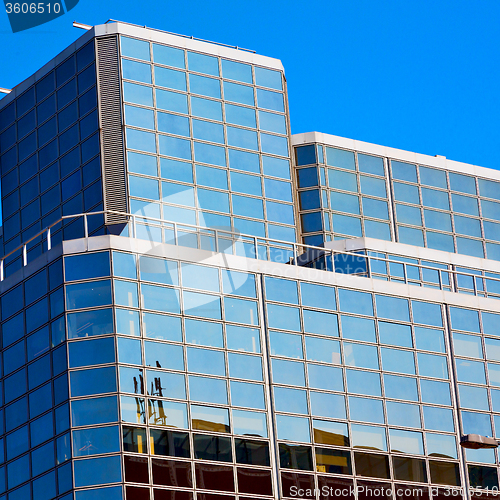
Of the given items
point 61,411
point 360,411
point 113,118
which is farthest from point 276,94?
point 61,411

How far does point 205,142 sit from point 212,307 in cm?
1562

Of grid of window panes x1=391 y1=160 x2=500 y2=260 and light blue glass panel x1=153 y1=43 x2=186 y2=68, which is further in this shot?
grid of window panes x1=391 y1=160 x2=500 y2=260

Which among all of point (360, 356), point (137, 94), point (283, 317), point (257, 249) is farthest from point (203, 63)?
point (360, 356)

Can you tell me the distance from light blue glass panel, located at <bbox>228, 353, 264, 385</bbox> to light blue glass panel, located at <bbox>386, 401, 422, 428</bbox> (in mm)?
6359

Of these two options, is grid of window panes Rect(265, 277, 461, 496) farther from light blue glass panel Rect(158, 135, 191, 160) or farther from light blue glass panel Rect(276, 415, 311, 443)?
light blue glass panel Rect(158, 135, 191, 160)

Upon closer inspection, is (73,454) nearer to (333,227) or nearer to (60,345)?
(60,345)

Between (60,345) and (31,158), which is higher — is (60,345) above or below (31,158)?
below

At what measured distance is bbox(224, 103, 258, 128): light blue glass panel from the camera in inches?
2625

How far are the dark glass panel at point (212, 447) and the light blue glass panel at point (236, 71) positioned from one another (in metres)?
24.7

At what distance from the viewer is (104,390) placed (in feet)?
159

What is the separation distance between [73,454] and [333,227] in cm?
2626

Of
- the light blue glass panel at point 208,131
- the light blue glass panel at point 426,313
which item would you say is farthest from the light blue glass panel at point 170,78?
the light blue glass panel at point 426,313

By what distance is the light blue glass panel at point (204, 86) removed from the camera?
6612 centimetres

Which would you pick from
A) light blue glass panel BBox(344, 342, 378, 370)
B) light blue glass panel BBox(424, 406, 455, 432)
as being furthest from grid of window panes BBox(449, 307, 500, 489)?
light blue glass panel BBox(344, 342, 378, 370)
